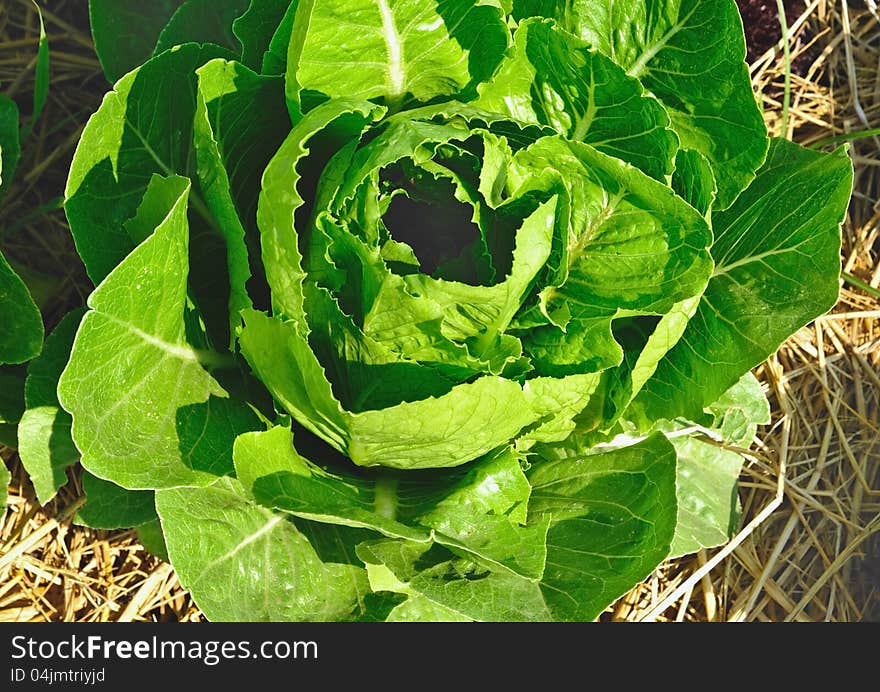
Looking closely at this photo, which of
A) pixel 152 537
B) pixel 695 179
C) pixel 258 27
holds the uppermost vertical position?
pixel 258 27

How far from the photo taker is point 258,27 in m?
1.69

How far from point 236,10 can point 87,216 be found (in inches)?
22.5

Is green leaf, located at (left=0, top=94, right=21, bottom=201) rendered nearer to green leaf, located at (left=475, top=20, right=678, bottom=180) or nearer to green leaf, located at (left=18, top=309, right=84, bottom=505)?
green leaf, located at (left=18, top=309, right=84, bottom=505)

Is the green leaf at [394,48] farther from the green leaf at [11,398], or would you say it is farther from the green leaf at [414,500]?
the green leaf at [11,398]

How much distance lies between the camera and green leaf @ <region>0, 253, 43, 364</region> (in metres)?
1.75

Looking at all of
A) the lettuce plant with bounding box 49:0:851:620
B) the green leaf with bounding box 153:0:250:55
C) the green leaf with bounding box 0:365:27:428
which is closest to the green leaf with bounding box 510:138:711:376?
the lettuce plant with bounding box 49:0:851:620

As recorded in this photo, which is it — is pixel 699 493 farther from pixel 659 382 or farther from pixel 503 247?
pixel 503 247

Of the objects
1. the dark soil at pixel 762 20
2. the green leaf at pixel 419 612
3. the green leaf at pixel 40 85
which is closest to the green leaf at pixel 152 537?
the green leaf at pixel 419 612

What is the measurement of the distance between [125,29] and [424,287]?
100 centimetres

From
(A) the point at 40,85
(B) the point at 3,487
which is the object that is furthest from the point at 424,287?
(A) the point at 40,85

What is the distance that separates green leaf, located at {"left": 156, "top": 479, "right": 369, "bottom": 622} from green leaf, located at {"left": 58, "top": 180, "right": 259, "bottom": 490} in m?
0.09

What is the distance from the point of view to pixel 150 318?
145 centimetres

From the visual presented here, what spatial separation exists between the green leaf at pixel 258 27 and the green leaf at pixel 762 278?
3.07 feet

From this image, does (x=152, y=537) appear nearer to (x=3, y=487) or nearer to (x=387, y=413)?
(x=3, y=487)
